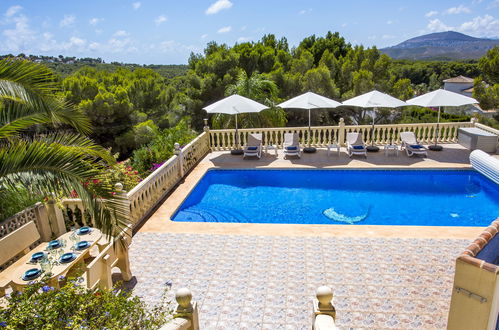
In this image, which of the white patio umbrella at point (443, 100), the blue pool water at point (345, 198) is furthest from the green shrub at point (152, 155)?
the white patio umbrella at point (443, 100)

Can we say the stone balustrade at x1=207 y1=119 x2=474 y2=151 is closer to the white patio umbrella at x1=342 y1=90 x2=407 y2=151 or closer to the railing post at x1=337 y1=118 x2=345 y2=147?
the railing post at x1=337 y1=118 x2=345 y2=147

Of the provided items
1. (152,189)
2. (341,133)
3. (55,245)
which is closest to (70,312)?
(55,245)

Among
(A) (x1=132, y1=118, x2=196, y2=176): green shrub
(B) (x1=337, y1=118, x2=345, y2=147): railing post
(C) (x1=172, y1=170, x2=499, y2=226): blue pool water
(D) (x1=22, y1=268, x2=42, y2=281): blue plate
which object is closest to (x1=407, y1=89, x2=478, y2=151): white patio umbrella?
(C) (x1=172, y1=170, x2=499, y2=226): blue pool water

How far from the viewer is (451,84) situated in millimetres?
58000

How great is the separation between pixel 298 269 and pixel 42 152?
13.6 ft

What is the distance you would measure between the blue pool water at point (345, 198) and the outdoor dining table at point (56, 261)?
3.31 m

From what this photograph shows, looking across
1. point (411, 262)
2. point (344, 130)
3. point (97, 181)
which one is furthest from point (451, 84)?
point (97, 181)

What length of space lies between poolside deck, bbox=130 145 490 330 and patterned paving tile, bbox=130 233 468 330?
0.01 metres

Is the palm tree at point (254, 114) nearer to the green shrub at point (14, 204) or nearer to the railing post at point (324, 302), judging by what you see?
the green shrub at point (14, 204)

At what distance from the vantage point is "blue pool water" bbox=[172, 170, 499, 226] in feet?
29.0

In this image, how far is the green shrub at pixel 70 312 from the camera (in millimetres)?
2627

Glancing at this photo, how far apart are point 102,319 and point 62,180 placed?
178cm

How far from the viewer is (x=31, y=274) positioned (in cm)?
451

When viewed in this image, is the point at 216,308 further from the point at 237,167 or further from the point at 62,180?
the point at 237,167
